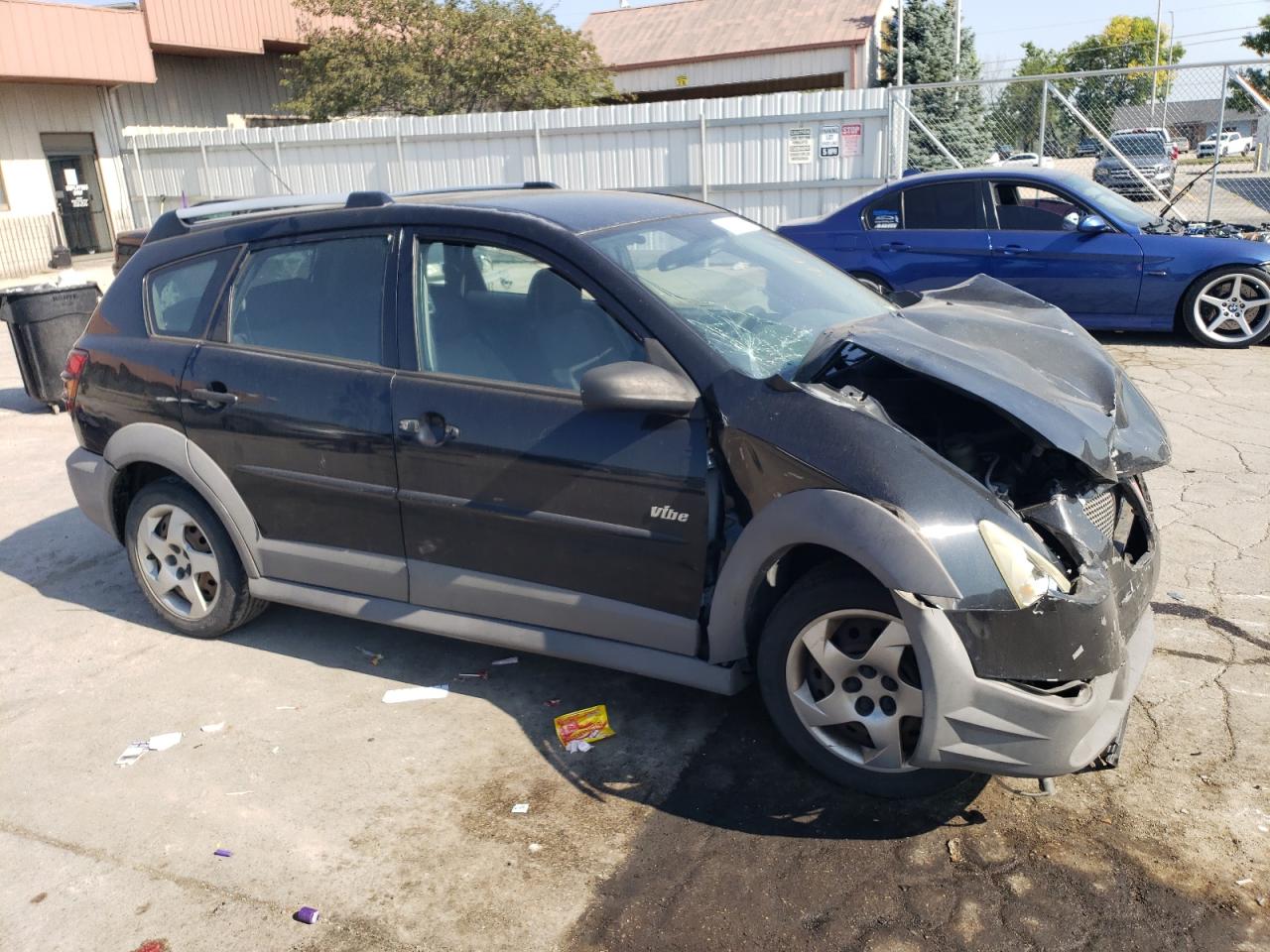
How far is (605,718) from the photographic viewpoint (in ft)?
12.5

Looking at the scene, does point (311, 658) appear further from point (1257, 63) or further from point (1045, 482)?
point (1257, 63)

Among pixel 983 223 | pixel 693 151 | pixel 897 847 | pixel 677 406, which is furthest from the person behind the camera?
pixel 693 151

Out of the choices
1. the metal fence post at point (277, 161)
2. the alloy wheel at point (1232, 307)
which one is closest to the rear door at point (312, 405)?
the alloy wheel at point (1232, 307)

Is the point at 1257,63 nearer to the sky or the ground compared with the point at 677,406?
nearer to the sky

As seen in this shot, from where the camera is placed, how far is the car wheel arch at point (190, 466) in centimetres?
428

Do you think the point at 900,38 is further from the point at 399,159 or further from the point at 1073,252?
the point at 1073,252

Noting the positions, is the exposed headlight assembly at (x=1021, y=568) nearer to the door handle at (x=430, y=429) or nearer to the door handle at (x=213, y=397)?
the door handle at (x=430, y=429)

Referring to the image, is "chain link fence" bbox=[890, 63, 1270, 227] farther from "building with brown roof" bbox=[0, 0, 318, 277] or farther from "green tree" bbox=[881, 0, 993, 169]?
"building with brown roof" bbox=[0, 0, 318, 277]

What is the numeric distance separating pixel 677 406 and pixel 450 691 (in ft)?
5.18

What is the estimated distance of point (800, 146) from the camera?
1405 centimetres

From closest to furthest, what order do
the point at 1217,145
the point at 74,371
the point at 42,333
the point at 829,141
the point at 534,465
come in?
the point at 534,465 < the point at 74,371 < the point at 42,333 < the point at 1217,145 < the point at 829,141

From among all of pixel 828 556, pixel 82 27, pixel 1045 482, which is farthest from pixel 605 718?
pixel 82 27

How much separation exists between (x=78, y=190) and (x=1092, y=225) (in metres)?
21.3

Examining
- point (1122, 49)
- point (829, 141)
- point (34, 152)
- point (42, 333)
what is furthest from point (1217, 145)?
point (1122, 49)
